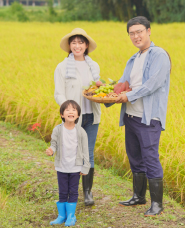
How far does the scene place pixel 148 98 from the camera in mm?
2469

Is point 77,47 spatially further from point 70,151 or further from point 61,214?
point 61,214

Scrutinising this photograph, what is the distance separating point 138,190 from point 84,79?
1.07 meters

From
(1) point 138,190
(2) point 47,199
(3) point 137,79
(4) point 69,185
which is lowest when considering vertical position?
(2) point 47,199

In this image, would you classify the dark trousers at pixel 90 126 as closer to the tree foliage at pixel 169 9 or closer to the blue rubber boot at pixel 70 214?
the blue rubber boot at pixel 70 214

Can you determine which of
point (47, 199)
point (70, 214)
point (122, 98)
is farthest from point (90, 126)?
point (47, 199)

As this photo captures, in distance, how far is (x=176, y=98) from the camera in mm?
5043

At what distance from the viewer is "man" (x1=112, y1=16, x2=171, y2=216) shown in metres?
2.42

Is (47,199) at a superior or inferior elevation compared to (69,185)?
inferior

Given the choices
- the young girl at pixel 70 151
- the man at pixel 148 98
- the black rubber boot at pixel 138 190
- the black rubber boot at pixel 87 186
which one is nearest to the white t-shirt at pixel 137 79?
the man at pixel 148 98

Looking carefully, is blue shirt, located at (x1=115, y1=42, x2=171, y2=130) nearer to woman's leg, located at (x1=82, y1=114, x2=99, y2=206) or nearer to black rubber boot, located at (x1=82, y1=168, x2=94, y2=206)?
woman's leg, located at (x1=82, y1=114, x2=99, y2=206)

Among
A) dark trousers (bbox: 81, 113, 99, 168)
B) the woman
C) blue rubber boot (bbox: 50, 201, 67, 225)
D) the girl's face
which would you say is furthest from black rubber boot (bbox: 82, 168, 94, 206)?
the girl's face

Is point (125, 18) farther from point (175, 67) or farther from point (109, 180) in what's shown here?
point (109, 180)

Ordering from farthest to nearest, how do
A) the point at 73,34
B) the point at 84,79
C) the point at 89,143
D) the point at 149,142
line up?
the point at 89,143 < the point at 84,79 < the point at 73,34 < the point at 149,142

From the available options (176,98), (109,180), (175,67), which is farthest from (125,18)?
(109,180)
